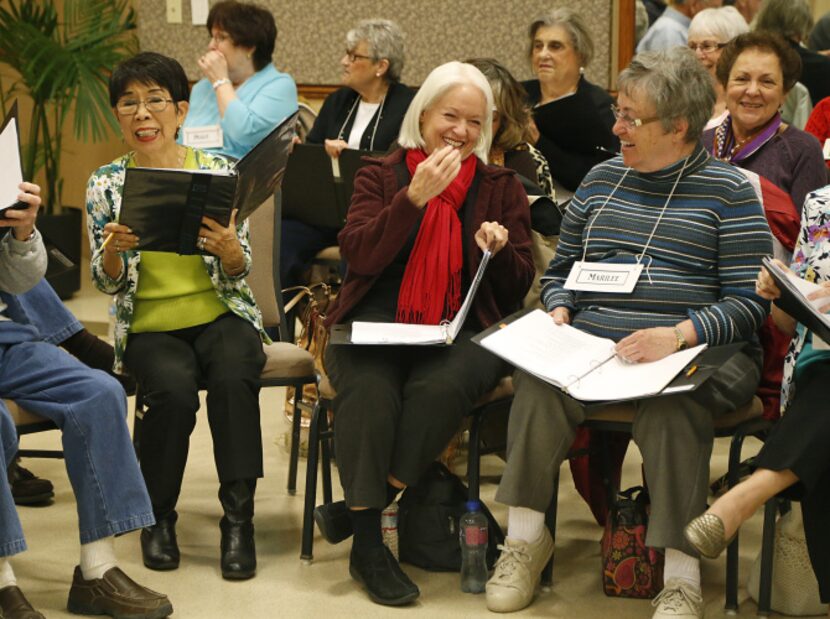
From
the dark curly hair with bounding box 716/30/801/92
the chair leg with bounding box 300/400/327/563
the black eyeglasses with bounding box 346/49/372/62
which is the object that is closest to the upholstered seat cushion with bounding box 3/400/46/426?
the chair leg with bounding box 300/400/327/563

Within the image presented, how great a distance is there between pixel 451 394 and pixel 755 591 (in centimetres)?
86

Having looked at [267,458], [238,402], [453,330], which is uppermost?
[453,330]

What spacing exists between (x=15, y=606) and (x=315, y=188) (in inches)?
87.0

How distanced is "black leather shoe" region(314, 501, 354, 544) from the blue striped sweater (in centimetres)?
76

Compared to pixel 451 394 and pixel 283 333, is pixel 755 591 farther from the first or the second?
pixel 283 333

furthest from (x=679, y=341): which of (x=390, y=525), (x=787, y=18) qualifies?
(x=787, y=18)

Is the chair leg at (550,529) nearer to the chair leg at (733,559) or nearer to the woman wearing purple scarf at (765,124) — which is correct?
the chair leg at (733,559)

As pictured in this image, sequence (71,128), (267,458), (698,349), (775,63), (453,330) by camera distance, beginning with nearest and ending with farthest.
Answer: (698,349) < (453,330) < (775,63) < (267,458) < (71,128)

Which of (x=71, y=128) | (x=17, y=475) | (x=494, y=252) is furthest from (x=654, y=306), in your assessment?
(x=71, y=128)

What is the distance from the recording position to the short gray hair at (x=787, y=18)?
4801 millimetres

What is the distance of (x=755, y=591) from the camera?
3031mm

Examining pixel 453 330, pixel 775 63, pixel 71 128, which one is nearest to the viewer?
pixel 453 330

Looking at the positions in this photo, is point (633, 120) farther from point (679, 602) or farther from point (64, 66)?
point (64, 66)

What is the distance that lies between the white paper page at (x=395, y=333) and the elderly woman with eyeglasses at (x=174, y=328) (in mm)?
322
